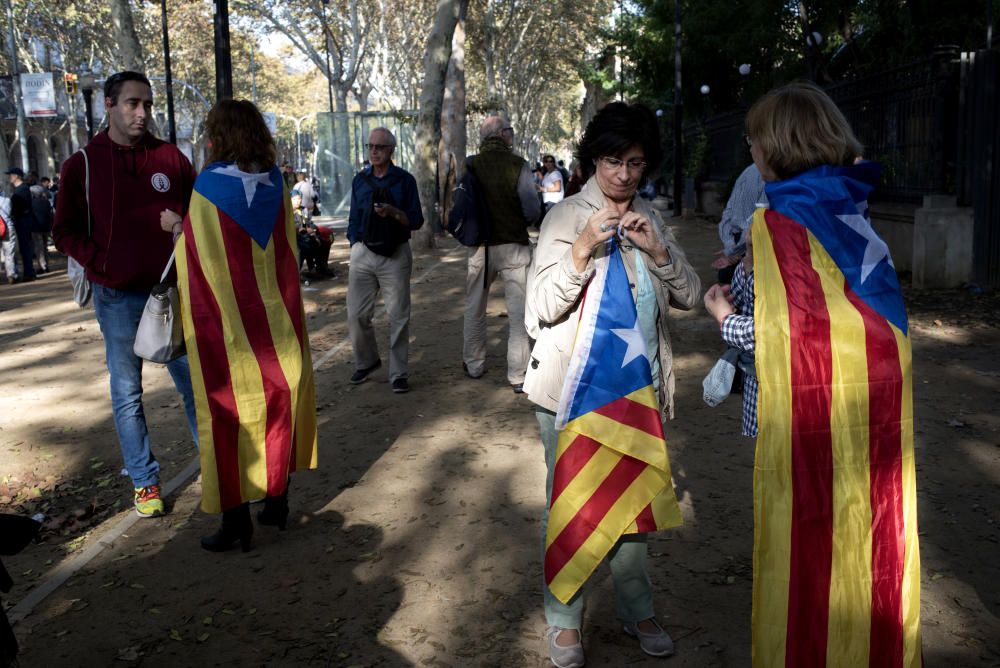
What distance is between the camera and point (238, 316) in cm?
458

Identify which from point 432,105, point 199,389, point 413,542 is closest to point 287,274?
point 199,389

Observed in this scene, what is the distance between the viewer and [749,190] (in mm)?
6926

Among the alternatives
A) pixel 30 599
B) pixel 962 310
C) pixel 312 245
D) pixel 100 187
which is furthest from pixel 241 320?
pixel 312 245

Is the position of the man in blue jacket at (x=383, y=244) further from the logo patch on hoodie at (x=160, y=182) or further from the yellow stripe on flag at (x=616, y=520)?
the yellow stripe on flag at (x=616, y=520)

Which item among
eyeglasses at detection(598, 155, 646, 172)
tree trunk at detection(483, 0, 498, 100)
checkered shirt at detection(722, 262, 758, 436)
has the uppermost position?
tree trunk at detection(483, 0, 498, 100)

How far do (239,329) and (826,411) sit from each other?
2770mm

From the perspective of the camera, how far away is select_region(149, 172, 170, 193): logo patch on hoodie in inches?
194

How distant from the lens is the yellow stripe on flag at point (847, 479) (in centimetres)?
281

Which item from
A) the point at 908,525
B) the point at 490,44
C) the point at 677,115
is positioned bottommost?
the point at 908,525

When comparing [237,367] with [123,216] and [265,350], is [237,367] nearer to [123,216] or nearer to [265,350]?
[265,350]

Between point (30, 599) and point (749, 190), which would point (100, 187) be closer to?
point (30, 599)

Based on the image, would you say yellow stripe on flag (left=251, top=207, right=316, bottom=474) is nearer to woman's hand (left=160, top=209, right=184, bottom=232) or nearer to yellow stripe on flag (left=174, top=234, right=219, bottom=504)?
yellow stripe on flag (left=174, top=234, right=219, bottom=504)

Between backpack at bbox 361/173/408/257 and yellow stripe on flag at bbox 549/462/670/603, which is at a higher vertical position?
backpack at bbox 361/173/408/257

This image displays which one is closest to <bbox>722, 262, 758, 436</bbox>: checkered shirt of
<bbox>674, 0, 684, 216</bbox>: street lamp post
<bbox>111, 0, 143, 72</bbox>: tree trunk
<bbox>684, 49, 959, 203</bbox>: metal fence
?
<bbox>684, 49, 959, 203</bbox>: metal fence
